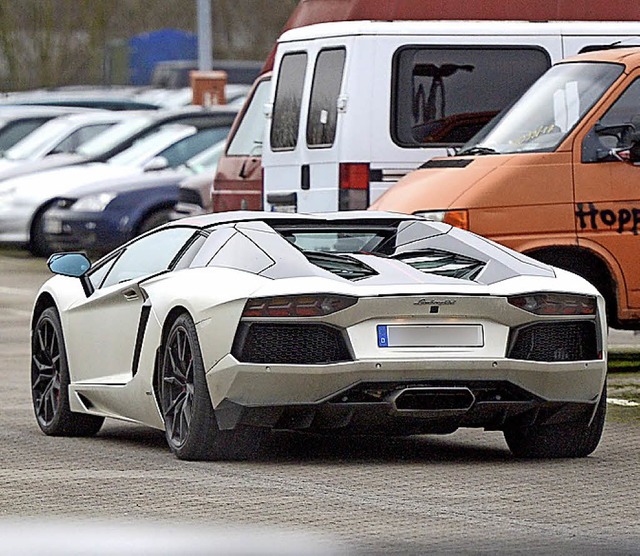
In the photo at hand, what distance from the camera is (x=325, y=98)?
13.7 m

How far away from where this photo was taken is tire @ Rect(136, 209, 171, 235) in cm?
2155

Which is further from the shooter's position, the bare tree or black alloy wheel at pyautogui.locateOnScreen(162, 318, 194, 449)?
the bare tree

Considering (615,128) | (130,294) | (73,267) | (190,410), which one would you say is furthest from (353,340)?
(615,128)

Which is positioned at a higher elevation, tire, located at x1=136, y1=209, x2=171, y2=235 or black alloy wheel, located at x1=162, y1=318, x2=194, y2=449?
black alloy wheel, located at x1=162, y1=318, x2=194, y2=449

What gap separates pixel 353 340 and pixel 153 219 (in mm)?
13594

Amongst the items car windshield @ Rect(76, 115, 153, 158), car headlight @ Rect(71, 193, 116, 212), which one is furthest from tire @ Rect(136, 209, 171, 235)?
car windshield @ Rect(76, 115, 153, 158)

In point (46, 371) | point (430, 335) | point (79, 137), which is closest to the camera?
point (430, 335)

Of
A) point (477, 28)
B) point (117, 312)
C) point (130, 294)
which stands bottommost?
point (117, 312)

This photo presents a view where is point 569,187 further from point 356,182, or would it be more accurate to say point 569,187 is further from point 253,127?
point 253,127

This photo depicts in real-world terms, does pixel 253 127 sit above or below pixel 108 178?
above

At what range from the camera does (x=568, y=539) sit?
22.3ft

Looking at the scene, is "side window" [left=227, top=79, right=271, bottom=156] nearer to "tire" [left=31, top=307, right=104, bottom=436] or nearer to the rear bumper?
"tire" [left=31, top=307, right=104, bottom=436]

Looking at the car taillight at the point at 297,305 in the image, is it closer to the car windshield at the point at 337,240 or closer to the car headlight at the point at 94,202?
the car windshield at the point at 337,240

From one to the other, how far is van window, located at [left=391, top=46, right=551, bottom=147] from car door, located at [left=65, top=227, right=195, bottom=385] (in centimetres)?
380
